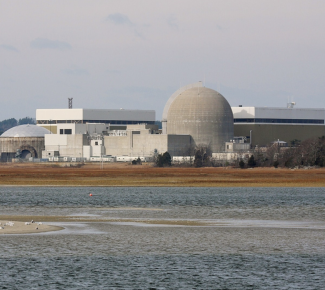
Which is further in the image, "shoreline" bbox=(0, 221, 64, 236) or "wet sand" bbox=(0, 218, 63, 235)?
"wet sand" bbox=(0, 218, 63, 235)

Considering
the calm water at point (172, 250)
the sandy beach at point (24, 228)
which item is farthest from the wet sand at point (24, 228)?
the calm water at point (172, 250)

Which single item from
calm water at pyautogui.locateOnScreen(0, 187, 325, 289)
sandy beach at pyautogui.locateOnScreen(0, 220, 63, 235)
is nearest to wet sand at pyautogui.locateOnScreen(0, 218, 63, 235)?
sandy beach at pyautogui.locateOnScreen(0, 220, 63, 235)

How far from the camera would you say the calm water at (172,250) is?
100ft

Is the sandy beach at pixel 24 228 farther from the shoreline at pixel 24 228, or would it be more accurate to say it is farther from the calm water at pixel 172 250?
the calm water at pixel 172 250

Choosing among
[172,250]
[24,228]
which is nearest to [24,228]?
[24,228]

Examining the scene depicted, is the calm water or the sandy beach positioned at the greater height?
the sandy beach

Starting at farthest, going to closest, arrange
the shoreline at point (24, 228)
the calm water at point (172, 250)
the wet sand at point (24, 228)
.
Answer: the wet sand at point (24, 228), the shoreline at point (24, 228), the calm water at point (172, 250)

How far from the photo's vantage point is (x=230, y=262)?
115ft

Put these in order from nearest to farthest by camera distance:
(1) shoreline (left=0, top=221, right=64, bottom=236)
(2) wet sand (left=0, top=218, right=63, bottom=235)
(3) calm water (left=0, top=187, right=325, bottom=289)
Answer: (3) calm water (left=0, top=187, right=325, bottom=289)
(1) shoreline (left=0, top=221, right=64, bottom=236)
(2) wet sand (left=0, top=218, right=63, bottom=235)

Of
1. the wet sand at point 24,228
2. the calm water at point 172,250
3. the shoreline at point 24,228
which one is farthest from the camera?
the wet sand at point 24,228

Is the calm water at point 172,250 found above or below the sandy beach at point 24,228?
below

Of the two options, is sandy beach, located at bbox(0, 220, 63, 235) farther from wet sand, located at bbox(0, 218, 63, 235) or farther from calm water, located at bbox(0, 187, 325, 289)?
calm water, located at bbox(0, 187, 325, 289)

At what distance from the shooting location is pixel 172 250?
38.7m

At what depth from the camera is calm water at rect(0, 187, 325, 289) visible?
30594mm
